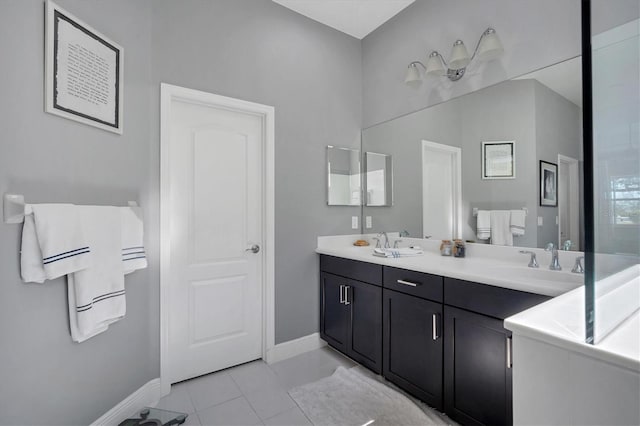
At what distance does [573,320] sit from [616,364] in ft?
0.70

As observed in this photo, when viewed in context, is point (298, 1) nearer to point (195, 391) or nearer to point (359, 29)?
point (359, 29)

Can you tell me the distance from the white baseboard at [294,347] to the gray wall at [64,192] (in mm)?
852

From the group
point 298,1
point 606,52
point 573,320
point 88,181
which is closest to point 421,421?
point 573,320

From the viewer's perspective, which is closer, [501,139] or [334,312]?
[501,139]

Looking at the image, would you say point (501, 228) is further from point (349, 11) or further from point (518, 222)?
point (349, 11)

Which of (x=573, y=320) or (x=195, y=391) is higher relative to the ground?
(x=573, y=320)

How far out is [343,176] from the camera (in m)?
2.81

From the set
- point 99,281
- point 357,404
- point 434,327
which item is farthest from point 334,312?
point 99,281

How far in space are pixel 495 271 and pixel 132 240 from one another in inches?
80.0

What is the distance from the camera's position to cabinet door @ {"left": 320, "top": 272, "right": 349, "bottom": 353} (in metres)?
2.33

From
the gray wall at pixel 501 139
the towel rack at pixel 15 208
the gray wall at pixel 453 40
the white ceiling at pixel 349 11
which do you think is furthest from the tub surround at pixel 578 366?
the white ceiling at pixel 349 11

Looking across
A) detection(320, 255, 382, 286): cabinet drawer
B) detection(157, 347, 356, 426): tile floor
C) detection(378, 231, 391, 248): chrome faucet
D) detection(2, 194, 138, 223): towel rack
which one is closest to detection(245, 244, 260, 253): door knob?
detection(320, 255, 382, 286): cabinet drawer

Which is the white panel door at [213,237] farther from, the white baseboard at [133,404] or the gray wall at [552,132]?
the gray wall at [552,132]

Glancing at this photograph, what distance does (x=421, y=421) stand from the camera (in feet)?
5.30
